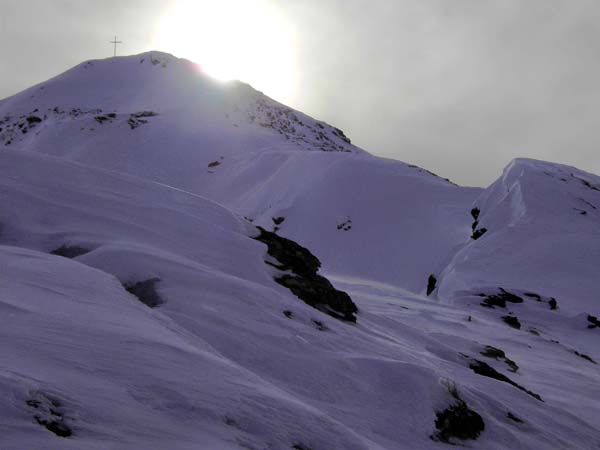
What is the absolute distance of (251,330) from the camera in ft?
21.4

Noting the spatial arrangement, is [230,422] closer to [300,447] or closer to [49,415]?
[300,447]

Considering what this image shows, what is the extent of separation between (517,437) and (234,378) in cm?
413

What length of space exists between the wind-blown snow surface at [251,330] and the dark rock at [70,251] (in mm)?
32

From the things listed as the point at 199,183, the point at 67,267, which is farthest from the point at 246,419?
the point at 199,183

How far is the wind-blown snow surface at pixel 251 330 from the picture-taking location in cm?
373

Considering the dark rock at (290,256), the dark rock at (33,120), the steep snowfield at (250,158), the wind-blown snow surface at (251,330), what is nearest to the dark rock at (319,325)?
the wind-blown snow surface at (251,330)

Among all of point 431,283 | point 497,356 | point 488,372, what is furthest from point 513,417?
point 431,283

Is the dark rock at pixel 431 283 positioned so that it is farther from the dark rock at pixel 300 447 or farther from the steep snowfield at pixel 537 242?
the dark rock at pixel 300 447

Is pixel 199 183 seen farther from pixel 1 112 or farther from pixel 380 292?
pixel 1 112

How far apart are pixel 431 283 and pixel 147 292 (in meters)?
18.9

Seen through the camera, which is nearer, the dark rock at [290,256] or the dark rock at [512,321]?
the dark rock at [290,256]

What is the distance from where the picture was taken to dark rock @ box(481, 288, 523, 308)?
18812 millimetres

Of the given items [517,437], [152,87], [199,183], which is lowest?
[517,437]

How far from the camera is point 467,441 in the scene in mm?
6305
